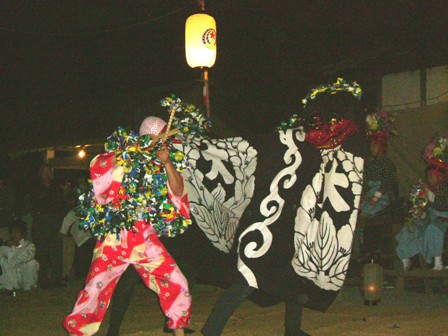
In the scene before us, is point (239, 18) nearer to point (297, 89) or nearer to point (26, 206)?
point (297, 89)

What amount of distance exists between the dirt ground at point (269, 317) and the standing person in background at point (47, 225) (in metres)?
1.20

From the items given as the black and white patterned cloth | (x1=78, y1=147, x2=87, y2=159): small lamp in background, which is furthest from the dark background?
the black and white patterned cloth

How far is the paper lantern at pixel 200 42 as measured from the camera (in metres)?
10.5

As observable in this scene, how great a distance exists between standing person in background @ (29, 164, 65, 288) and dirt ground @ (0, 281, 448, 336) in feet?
3.93

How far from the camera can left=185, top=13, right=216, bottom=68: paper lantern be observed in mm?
10492

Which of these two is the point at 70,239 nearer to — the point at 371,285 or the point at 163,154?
the point at 371,285

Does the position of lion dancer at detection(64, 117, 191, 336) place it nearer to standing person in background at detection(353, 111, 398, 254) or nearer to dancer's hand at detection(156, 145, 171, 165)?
dancer's hand at detection(156, 145, 171, 165)

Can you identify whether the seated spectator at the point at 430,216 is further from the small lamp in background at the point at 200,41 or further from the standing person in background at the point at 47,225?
the standing person in background at the point at 47,225

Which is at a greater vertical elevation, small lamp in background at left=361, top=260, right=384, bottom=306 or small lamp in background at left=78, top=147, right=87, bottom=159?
small lamp in background at left=78, top=147, right=87, bottom=159

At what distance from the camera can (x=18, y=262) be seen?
8961 mm

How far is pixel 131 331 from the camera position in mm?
5473

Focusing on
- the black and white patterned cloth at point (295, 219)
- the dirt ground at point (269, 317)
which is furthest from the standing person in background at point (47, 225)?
the black and white patterned cloth at point (295, 219)

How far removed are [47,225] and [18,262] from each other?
64 cm

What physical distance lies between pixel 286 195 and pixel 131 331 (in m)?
2.04
